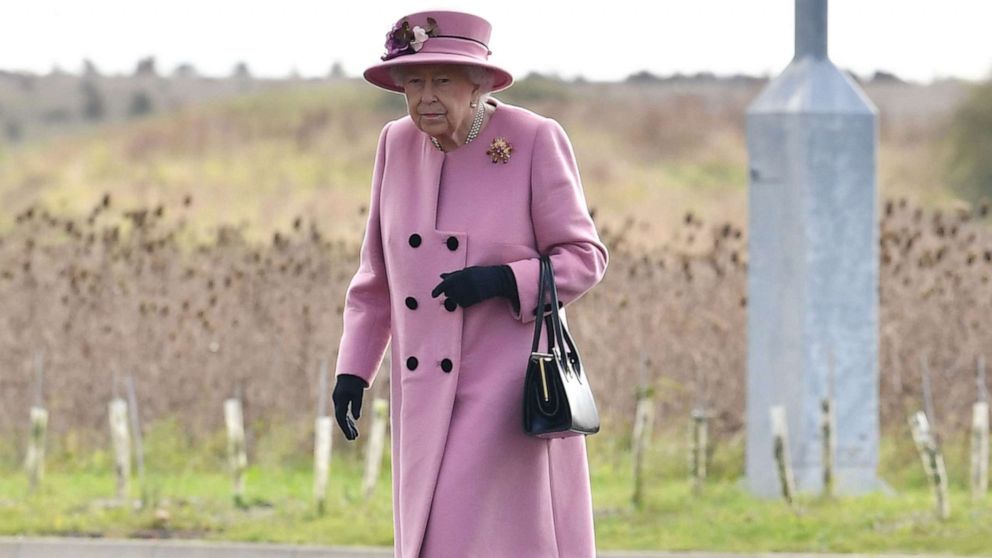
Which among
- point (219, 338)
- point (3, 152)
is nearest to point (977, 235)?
point (219, 338)

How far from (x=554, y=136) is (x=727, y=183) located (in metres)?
26.8

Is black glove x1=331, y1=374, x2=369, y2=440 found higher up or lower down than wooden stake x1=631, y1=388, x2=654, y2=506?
higher up

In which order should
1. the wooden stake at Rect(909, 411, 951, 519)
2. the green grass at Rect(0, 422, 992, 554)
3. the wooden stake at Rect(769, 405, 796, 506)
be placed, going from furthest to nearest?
the wooden stake at Rect(769, 405, 796, 506), the wooden stake at Rect(909, 411, 951, 519), the green grass at Rect(0, 422, 992, 554)

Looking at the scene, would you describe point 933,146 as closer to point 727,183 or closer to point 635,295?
point 727,183

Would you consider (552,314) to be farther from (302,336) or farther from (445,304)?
(302,336)

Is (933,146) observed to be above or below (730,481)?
above

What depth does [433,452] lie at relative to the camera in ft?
17.2

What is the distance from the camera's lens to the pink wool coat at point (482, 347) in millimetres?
5207

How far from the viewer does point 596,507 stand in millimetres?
10445

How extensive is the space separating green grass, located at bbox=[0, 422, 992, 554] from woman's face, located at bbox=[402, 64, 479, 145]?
14.4ft

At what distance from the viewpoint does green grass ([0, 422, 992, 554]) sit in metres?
9.52

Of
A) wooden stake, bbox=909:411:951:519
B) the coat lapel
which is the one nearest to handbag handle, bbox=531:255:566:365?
the coat lapel

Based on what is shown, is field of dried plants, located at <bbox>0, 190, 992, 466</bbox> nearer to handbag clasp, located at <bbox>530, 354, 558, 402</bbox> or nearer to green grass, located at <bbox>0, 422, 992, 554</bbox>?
green grass, located at <bbox>0, 422, 992, 554</bbox>

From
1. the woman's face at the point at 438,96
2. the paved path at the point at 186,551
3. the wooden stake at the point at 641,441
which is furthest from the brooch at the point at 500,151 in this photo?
the wooden stake at the point at 641,441
